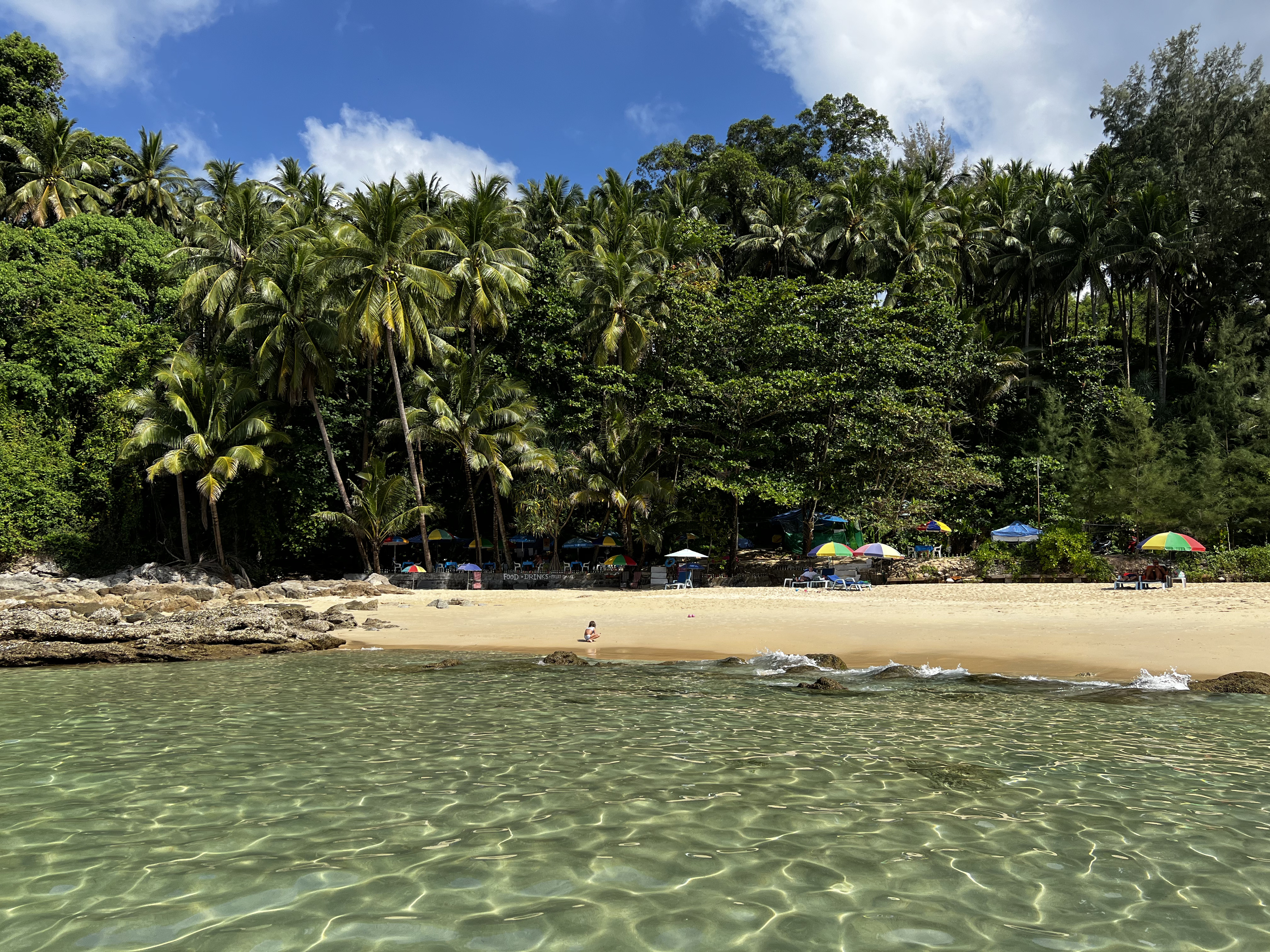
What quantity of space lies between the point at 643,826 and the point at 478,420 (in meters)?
26.1

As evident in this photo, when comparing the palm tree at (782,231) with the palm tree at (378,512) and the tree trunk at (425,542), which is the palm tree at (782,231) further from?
the palm tree at (378,512)

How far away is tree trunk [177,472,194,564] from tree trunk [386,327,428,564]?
312 inches

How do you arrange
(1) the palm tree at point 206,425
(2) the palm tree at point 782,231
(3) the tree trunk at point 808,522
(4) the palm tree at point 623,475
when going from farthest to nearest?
(2) the palm tree at point 782,231
(3) the tree trunk at point 808,522
(4) the palm tree at point 623,475
(1) the palm tree at point 206,425

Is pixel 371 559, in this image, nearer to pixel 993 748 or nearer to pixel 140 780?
pixel 140 780

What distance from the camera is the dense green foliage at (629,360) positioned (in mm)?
28297

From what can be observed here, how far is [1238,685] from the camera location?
9.19 meters

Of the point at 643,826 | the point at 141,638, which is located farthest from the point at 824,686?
the point at 141,638

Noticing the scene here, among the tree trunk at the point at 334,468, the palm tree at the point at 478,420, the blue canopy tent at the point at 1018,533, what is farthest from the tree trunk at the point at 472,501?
the blue canopy tent at the point at 1018,533

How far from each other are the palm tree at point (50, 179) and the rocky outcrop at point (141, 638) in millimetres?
26361

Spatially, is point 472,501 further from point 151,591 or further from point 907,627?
point 907,627

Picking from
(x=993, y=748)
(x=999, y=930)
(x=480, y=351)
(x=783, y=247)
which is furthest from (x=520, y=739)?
(x=783, y=247)

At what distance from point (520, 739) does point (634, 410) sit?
24796mm

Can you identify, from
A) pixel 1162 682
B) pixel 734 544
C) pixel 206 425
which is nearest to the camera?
pixel 1162 682

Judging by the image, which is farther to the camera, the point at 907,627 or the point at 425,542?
the point at 425,542
